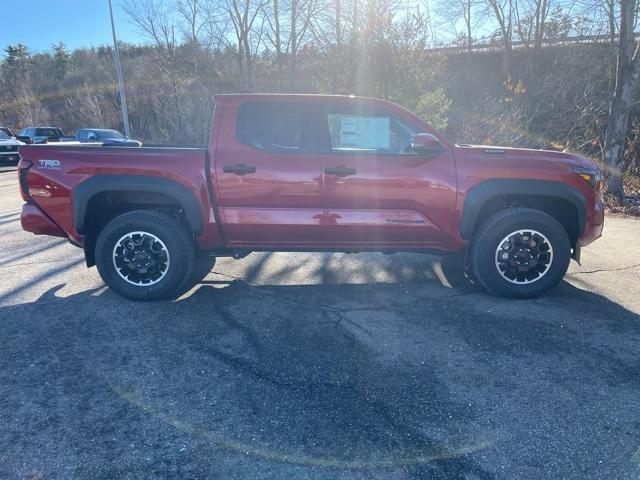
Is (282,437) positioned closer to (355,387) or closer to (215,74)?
(355,387)

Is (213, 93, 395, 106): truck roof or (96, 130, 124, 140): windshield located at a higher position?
(96, 130, 124, 140): windshield

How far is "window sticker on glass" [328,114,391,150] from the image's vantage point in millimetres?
4340

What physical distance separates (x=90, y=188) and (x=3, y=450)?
2411 millimetres

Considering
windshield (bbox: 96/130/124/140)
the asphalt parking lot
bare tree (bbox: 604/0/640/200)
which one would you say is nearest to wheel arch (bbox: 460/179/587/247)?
the asphalt parking lot

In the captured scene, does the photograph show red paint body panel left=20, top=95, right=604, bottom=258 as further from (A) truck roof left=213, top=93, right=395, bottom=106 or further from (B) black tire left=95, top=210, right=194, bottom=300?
(B) black tire left=95, top=210, right=194, bottom=300

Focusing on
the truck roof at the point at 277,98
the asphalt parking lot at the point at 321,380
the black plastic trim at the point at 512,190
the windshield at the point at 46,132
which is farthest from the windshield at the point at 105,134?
the black plastic trim at the point at 512,190

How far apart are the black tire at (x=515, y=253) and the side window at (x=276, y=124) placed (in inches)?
74.9

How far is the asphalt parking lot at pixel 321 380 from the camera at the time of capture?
7.54 feet

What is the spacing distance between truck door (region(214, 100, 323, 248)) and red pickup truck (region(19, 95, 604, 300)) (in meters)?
0.01

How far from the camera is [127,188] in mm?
4180

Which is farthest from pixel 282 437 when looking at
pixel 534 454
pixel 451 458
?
pixel 534 454

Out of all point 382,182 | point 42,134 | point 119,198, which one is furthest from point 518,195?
point 42,134

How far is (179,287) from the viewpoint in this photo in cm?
443

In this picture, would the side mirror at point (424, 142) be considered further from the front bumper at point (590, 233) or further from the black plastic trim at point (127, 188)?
the black plastic trim at point (127, 188)
